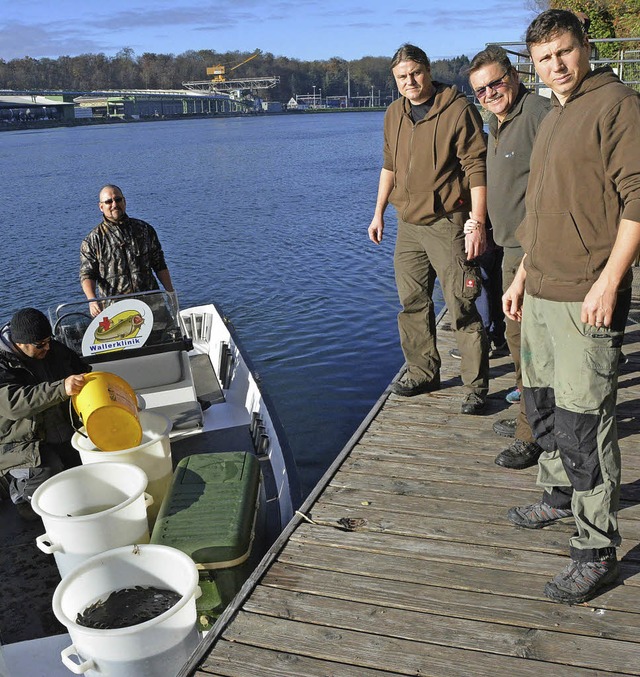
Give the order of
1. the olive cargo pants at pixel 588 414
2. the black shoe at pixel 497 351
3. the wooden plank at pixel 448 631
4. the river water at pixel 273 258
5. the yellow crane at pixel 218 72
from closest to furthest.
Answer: the wooden plank at pixel 448 631
the olive cargo pants at pixel 588 414
the black shoe at pixel 497 351
the river water at pixel 273 258
the yellow crane at pixel 218 72

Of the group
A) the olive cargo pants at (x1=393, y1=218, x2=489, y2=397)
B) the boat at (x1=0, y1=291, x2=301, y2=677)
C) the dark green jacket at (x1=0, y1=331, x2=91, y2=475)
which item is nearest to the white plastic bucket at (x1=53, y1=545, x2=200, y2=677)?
the boat at (x1=0, y1=291, x2=301, y2=677)

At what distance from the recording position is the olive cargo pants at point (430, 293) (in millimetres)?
4156

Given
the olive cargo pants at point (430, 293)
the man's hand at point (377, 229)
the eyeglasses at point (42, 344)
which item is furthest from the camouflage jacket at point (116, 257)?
the olive cargo pants at point (430, 293)

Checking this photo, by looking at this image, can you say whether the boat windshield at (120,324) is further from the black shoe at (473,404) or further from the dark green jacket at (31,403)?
the black shoe at (473,404)

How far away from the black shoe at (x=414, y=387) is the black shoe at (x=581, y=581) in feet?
6.81

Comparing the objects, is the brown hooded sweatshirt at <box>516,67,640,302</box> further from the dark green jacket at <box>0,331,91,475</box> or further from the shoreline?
the shoreline

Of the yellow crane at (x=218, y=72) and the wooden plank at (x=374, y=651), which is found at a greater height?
the yellow crane at (x=218, y=72)

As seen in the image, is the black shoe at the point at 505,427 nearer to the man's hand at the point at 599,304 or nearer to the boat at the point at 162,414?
the boat at the point at 162,414

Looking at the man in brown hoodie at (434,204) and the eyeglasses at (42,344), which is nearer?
the man in brown hoodie at (434,204)

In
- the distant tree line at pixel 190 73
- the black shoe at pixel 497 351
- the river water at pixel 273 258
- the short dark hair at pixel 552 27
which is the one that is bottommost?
the river water at pixel 273 258

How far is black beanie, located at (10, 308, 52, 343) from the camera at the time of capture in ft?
13.4

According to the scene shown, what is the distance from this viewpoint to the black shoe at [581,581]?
2613 mm

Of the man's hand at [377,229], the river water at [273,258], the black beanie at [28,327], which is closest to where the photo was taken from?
the black beanie at [28,327]

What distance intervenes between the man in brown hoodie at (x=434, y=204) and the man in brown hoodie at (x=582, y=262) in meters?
1.31
